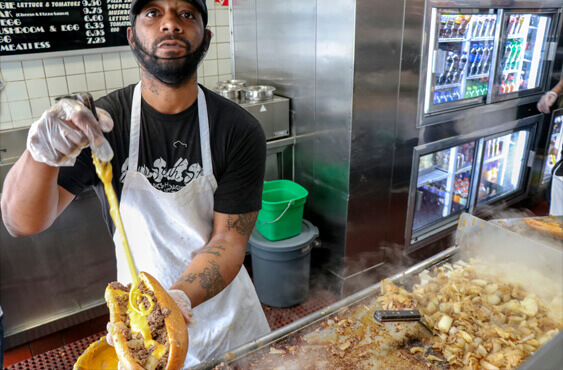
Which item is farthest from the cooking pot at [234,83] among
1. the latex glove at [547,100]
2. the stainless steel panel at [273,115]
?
the latex glove at [547,100]

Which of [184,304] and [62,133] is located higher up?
[62,133]

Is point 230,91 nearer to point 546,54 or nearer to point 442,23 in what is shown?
point 442,23

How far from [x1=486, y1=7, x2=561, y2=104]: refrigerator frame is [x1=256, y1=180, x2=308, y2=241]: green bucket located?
2.20m

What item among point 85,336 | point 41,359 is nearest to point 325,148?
point 85,336

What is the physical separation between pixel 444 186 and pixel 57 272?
3616 mm

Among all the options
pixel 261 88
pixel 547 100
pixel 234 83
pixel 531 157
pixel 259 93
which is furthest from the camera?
pixel 531 157

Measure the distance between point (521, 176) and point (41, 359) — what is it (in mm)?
5161

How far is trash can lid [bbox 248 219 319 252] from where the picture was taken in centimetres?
332

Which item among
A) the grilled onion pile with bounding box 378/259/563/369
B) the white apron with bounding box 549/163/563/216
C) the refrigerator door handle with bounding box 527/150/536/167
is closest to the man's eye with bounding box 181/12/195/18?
the grilled onion pile with bounding box 378/259/563/369

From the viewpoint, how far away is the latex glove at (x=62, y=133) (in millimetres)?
1236

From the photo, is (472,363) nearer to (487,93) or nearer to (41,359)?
(41,359)

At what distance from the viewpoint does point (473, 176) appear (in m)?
4.47

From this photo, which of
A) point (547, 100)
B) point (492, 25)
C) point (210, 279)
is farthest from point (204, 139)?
point (547, 100)

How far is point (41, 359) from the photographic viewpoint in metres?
2.96
